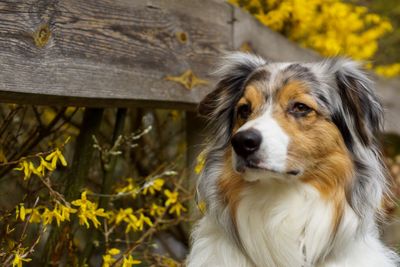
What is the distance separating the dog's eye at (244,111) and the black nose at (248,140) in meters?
0.43

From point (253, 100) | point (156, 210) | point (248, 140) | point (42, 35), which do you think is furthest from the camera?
point (156, 210)

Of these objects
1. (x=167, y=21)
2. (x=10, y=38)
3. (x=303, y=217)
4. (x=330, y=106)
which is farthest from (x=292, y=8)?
(x=10, y=38)

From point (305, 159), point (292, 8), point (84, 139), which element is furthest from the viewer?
point (292, 8)

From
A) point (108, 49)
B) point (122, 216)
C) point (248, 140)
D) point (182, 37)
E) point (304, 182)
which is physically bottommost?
point (122, 216)

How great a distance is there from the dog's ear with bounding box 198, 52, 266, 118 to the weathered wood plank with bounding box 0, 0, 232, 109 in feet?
1.19

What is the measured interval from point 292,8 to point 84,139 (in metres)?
2.29

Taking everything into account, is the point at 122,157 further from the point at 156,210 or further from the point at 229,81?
the point at 229,81

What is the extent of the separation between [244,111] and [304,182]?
1.56ft

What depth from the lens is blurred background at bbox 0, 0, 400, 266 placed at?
3.37 meters

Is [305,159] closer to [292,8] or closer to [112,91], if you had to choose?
[112,91]

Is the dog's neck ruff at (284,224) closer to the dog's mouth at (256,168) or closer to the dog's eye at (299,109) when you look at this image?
the dog's mouth at (256,168)

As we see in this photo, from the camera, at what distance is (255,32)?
190 inches

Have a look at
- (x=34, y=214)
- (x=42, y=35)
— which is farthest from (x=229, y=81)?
(x=34, y=214)

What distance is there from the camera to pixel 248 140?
289 cm
